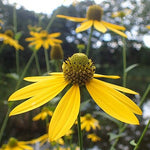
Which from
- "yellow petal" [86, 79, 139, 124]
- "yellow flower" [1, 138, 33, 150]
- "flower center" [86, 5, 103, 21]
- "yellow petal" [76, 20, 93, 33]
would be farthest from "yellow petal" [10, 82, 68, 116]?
"yellow flower" [1, 138, 33, 150]

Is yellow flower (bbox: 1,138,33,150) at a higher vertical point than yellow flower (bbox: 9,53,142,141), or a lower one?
lower

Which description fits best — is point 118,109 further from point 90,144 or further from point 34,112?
point 34,112

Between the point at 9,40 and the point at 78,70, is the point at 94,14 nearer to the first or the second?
the point at 78,70

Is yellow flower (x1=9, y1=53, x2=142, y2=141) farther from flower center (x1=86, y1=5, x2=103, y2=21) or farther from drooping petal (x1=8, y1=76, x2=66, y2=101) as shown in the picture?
flower center (x1=86, y1=5, x2=103, y2=21)

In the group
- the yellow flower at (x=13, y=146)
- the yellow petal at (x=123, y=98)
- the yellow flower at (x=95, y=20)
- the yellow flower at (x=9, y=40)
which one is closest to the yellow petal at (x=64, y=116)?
the yellow petal at (x=123, y=98)

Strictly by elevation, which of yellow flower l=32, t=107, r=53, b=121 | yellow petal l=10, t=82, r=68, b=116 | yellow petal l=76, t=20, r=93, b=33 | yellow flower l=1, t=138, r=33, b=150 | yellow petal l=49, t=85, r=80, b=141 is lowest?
yellow flower l=1, t=138, r=33, b=150

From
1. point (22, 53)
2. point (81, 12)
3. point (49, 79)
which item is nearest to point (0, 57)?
point (22, 53)

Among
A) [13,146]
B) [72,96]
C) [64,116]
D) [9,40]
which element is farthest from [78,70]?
[9,40]

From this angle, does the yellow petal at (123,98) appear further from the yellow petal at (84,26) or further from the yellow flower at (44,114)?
the yellow flower at (44,114)
